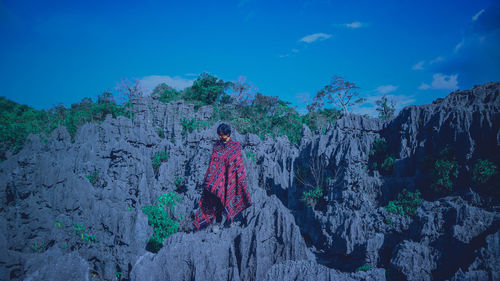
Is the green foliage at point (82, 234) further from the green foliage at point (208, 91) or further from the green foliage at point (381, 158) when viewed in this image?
the green foliage at point (208, 91)

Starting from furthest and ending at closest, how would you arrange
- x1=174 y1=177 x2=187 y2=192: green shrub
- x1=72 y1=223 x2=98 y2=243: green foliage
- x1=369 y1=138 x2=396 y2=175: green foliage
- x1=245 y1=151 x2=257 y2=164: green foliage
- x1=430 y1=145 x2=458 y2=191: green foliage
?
x1=245 y1=151 x2=257 y2=164: green foliage
x1=369 y1=138 x2=396 y2=175: green foliage
x1=174 y1=177 x2=187 y2=192: green shrub
x1=430 y1=145 x2=458 y2=191: green foliage
x1=72 y1=223 x2=98 y2=243: green foliage

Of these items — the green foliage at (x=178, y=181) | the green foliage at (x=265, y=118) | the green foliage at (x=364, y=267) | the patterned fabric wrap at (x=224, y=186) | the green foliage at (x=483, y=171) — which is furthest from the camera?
the green foliage at (x=265, y=118)

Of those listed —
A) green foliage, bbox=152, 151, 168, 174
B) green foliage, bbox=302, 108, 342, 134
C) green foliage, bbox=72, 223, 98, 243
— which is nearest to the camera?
green foliage, bbox=72, 223, 98, 243

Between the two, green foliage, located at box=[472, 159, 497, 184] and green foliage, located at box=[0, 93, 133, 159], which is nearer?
green foliage, located at box=[472, 159, 497, 184]

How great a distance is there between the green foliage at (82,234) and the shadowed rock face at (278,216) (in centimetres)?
2

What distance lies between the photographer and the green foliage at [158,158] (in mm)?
9837

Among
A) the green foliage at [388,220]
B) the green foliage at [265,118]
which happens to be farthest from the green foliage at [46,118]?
the green foliage at [388,220]

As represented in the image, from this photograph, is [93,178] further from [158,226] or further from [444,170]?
[444,170]

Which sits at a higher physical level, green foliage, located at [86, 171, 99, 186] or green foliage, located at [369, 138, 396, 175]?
green foliage, located at [369, 138, 396, 175]

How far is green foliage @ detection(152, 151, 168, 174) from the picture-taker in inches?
387

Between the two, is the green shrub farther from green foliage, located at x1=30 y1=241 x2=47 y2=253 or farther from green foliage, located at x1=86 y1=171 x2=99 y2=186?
green foliage, located at x1=30 y1=241 x2=47 y2=253

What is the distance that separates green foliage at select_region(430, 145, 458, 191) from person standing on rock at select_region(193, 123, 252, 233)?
18.7ft

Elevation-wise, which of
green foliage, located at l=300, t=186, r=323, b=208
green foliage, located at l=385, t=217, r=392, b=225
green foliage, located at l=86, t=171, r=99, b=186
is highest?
green foliage, located at l=86, t=171, r=99, b=186

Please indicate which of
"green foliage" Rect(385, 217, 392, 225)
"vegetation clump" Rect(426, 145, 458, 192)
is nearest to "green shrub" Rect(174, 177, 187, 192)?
"green foliage" Rect(385, 217, 392, 225)
